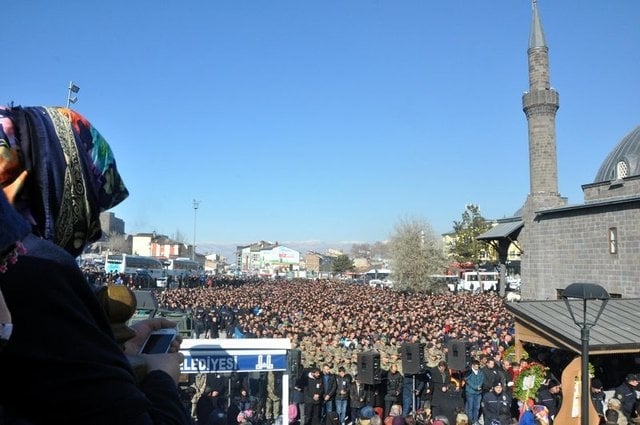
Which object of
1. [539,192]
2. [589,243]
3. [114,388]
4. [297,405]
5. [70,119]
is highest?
[539,192]

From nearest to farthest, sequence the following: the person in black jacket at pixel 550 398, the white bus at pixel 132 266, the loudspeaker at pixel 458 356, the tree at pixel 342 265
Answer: the person in black jacket at pixel 550 398
the loudspeaker at pixel 458 356
the white bus at pixel 132 266
the tree at pixel 342 265

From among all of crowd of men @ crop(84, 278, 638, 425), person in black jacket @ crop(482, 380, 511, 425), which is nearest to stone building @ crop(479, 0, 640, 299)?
crowd of men @ crop(84, 278, 638, 425)

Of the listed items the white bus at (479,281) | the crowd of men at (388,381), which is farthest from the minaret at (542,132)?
the white bus at (479,281)

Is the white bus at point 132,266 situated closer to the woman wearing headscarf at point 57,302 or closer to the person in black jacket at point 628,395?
the person in black jacket at point 628,395

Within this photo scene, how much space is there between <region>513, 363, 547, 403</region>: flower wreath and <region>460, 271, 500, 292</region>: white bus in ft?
136

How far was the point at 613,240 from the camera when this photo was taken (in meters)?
25.2

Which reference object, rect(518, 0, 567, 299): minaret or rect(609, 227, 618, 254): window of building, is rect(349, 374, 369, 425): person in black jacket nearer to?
rect(609, 227, 618, 254): window of building

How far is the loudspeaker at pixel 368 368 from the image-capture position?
1088 cm

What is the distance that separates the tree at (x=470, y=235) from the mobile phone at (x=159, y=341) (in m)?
58.3

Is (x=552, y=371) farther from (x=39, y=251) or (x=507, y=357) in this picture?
(x=39, y=251)

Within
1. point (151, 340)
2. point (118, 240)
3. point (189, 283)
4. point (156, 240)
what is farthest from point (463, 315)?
point (156, 240)

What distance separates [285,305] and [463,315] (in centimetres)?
900

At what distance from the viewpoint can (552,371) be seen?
13.3 metres

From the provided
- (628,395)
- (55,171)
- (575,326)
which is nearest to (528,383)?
(628,395)
